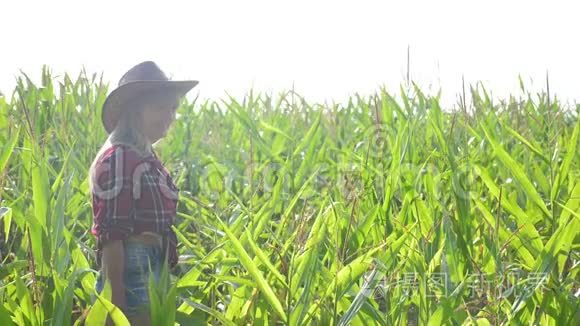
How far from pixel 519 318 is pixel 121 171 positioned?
34.5 inches

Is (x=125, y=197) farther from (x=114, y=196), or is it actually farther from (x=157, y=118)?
(x=157, y=118)

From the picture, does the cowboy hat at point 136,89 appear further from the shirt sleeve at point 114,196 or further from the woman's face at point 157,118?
the shirt sleeve at point 114,196

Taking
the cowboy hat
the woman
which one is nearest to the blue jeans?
the woman

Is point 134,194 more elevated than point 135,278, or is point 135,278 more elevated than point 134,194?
point 134,194

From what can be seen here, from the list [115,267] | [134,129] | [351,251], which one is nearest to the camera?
[115,267]

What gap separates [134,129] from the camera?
5.97 ft

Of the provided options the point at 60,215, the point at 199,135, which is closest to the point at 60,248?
the point at 60,215

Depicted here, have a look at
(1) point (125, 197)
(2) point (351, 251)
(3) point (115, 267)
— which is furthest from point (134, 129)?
(2) point (351, 251)

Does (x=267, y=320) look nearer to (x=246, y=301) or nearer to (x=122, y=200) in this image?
(x=246, y=301)

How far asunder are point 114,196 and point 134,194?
45 mm

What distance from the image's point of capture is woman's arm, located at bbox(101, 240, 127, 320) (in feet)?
5.53

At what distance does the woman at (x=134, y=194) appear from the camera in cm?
172

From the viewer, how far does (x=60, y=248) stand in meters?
1.63

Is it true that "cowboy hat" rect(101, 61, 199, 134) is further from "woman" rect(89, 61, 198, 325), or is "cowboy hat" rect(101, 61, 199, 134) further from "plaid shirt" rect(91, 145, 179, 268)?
"plaid shirt" rect(91, 145, 179, 268)
